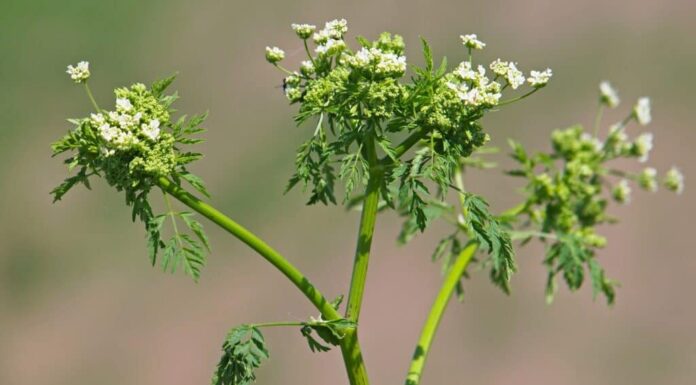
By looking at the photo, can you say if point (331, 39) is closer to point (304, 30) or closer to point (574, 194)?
point (304, 30)

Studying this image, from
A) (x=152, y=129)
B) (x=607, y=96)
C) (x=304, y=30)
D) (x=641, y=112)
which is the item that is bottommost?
(x=152, y=129)

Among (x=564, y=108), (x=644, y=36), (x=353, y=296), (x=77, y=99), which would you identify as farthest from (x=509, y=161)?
(x=353, y=296)

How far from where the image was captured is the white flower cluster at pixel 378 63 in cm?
234

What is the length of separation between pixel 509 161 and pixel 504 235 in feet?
27.4

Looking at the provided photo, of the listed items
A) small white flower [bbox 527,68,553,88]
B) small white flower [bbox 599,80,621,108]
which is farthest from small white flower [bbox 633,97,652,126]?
small white flower [bbox 527,68,553,88]

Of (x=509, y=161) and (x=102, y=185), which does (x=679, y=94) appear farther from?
(x=102, y=185)

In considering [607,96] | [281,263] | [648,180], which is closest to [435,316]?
[281,263]

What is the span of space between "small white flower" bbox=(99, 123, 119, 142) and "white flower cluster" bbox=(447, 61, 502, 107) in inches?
30.1

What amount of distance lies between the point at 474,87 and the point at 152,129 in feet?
2.49

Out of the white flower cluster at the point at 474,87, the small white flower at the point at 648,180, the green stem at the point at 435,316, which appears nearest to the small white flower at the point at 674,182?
the small white flower at the point at 648,180

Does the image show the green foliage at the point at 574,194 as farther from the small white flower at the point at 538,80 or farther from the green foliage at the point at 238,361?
the green foliage at the point at 238,361

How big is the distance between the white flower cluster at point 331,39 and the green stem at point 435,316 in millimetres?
840

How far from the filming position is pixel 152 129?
2.34 metres

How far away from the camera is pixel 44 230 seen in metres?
10.8
